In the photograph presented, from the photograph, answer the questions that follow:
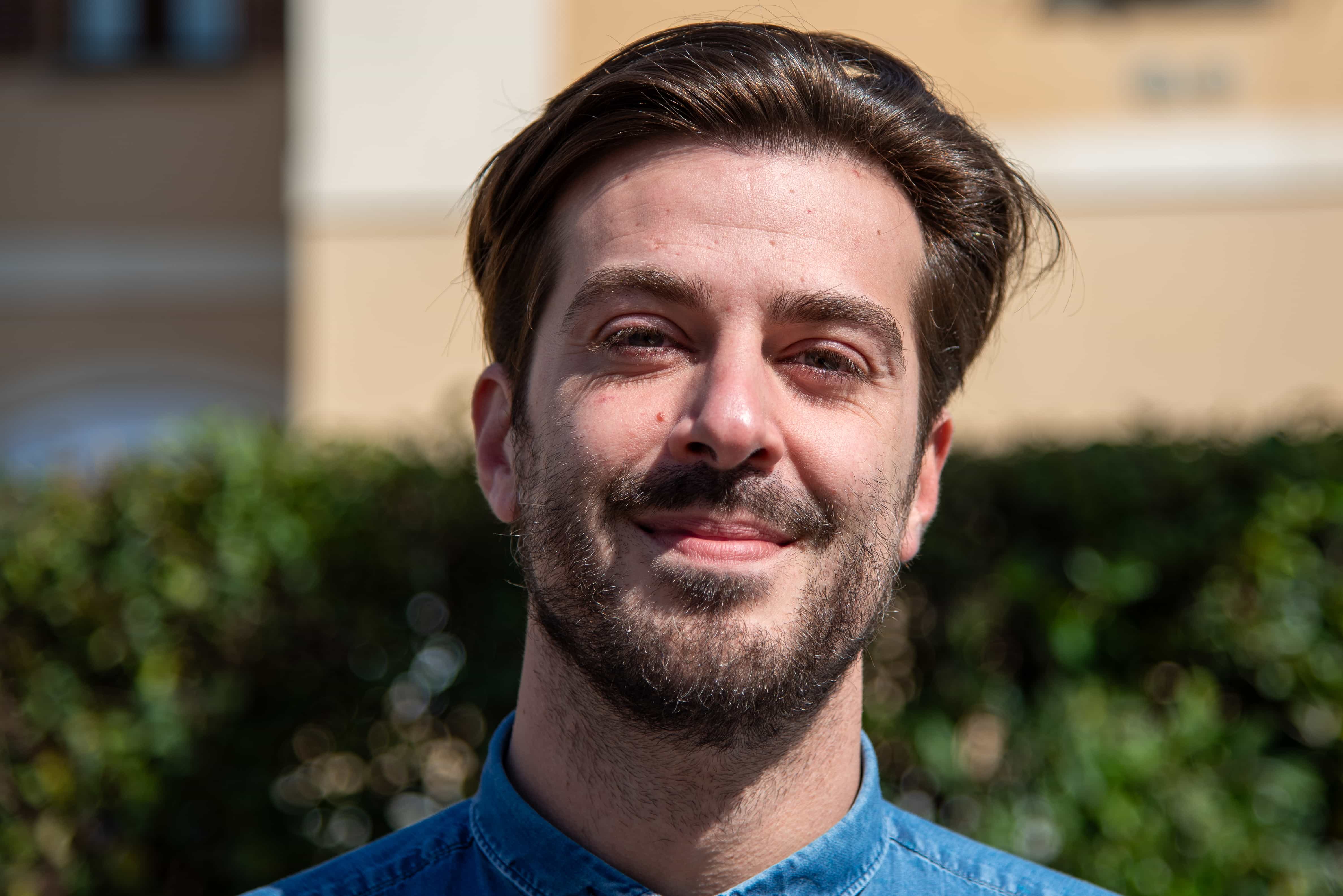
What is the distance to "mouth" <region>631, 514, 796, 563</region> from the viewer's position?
1525mm

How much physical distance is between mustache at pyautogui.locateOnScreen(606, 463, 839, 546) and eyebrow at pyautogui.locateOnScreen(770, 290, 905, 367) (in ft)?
0.72

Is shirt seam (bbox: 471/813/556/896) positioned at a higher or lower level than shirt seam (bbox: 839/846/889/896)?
lower

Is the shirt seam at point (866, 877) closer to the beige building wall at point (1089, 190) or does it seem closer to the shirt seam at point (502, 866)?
the shirt seam at point (502, 866)

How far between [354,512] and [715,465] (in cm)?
208

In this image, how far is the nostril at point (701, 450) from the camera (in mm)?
1514

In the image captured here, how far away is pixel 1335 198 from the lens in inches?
251

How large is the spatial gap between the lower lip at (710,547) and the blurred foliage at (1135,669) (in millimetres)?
1717

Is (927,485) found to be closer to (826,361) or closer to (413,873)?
(826,361)

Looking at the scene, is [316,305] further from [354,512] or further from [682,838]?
[682,838]

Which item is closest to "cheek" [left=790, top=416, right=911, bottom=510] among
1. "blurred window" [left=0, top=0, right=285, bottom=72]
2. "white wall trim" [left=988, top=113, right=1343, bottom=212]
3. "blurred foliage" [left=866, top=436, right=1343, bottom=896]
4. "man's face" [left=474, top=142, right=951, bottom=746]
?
"man's face" [left=474, top=142, right=951, bottom=746]

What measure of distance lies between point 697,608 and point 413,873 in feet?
1.91

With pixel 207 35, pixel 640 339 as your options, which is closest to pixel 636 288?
pixel 640 339

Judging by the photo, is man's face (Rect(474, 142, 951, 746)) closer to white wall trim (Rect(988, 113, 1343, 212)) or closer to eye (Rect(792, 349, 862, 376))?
eye (Rect(792, 349, 862, 376))

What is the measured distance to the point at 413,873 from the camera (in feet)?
5.47
